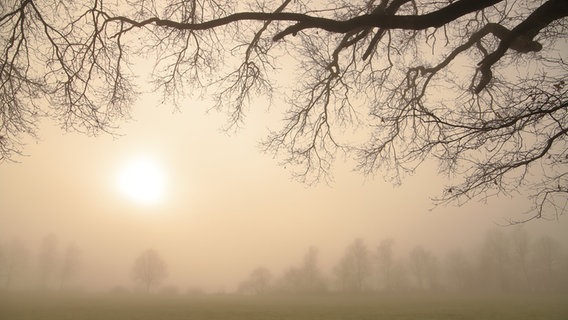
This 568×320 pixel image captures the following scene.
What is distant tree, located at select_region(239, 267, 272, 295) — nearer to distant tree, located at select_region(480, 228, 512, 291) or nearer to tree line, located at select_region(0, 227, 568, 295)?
tree line, located at select_region(0, 227, 568, 295)

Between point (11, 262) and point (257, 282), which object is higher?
point (11, 262)

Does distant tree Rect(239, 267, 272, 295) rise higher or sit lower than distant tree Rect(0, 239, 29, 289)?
lower

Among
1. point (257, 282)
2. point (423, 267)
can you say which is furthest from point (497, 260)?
point (257, 282)

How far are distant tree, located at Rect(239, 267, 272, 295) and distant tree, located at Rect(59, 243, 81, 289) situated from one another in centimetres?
4951

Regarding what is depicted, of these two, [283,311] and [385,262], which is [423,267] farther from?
[283,311]

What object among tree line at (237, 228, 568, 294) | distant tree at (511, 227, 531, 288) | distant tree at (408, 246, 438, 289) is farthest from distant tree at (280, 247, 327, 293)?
distant tree at (511, 227, 531, 288)

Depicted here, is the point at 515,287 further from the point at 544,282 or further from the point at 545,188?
the point at 545,188

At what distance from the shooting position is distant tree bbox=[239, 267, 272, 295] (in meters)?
104

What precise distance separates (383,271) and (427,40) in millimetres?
100637

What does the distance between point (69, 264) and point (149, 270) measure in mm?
21466

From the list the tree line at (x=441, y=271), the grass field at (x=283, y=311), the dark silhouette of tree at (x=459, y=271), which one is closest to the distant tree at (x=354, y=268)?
the tree line at (x=441, y=271)

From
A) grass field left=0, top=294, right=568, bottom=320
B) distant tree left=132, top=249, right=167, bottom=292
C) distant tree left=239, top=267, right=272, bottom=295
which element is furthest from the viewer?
distant tree left=239, top=267, right=272, bottom=295

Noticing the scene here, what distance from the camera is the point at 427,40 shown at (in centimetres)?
808

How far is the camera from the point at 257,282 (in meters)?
105
